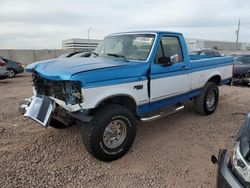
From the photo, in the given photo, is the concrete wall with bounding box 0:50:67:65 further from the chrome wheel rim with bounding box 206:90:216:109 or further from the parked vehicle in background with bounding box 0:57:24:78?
the chrome wheel rim with bounding box 206:90:216:109

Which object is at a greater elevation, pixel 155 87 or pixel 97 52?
pixel 97 52

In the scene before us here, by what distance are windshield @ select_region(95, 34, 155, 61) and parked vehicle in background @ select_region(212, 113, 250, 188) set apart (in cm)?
247

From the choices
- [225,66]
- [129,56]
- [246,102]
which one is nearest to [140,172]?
[129,56]

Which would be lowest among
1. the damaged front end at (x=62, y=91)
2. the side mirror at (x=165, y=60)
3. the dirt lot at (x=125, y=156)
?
the dirt lot at (x=125, y=156)

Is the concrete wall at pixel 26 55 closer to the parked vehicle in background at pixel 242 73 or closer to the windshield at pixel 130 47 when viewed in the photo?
the parked vehicle in background at pixel 242 73

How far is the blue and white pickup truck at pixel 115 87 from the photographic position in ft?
11.4

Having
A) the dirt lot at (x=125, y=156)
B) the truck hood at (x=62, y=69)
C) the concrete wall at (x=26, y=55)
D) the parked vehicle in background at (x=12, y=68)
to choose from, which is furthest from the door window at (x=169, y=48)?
the concrete wall at (x=26, y=55)

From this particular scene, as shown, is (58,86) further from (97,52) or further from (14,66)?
(14,66)

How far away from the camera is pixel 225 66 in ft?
21.5

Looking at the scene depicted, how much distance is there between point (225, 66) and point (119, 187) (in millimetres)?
4820

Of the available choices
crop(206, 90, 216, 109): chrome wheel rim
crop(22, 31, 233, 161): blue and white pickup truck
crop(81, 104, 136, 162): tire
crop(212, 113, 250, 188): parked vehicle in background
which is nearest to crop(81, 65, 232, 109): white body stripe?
crop(22, 31, 233, 161): blue and white pickup truck

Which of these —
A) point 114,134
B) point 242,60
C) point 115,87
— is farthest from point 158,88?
point 242,60

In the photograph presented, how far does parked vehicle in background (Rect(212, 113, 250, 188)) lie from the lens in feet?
6.42

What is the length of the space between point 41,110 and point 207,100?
4.07m
